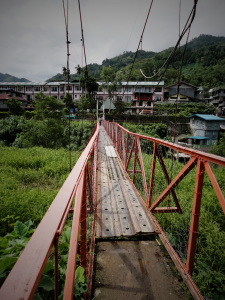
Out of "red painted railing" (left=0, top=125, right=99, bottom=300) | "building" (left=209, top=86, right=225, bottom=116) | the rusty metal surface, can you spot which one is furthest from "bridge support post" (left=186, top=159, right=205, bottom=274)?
"building" (left=209, top=86, right=225, bottom=116)

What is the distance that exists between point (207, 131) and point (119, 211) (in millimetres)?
27080

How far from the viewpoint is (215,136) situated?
2539 cm

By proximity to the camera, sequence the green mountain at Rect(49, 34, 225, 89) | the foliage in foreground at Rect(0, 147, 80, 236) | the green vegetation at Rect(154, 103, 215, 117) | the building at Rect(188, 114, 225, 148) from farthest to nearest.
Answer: the green mountain at Rect(49, 34, 225, 89), the green vegetation at Rect(154, 103, 215, 117), the building at Rect(188, 114, 225, 148), the foliage in foreground at Rect(0, 147, 80, 236)

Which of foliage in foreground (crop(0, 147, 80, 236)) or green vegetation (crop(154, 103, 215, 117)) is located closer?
foliage in foreground (crop(0, 147, 80, 236))

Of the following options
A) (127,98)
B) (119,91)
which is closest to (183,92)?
(127,98)

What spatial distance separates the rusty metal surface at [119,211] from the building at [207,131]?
2433 cm

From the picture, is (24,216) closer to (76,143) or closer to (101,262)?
(101,262)

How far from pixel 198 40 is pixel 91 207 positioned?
167 m

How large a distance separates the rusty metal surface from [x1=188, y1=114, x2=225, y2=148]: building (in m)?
24.3

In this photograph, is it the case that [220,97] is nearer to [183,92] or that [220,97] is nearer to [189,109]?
[183,92]

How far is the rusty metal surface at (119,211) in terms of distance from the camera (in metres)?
2.06

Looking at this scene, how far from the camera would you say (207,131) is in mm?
25047

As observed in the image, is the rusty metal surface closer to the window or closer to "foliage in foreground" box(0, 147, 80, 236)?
"foliage in foreground" box(0, 147, 80, 236)

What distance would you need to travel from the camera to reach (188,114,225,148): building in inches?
972
